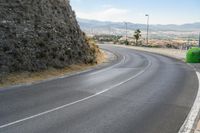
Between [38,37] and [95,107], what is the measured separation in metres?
16.1

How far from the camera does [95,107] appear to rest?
14.2 metres

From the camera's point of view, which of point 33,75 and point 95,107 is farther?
point 33,75

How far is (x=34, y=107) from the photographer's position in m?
13.8

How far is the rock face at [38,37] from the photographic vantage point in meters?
25.4

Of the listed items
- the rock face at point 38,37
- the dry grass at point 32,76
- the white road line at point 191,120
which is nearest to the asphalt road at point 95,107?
the white road line at point 191,120

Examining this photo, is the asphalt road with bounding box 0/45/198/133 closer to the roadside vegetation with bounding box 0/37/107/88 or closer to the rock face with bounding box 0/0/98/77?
the roadside vegetation with bounding box 0/37/107/88

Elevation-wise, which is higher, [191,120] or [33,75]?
[191,120]

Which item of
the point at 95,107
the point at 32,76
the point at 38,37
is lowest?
the point at 32,76

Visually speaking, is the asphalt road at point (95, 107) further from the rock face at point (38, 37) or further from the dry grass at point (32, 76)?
the rock face at point (38, 37)

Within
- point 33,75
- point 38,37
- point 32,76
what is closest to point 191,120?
point 32,76

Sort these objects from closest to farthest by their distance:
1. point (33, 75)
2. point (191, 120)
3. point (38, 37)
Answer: point (191, 120)
point (33, 75)
point (38, 37)

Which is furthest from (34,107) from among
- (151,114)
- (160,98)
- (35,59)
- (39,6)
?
(39,6)

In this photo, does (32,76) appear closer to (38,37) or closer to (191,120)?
(38,37)

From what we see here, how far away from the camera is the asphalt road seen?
11008 millimetres
